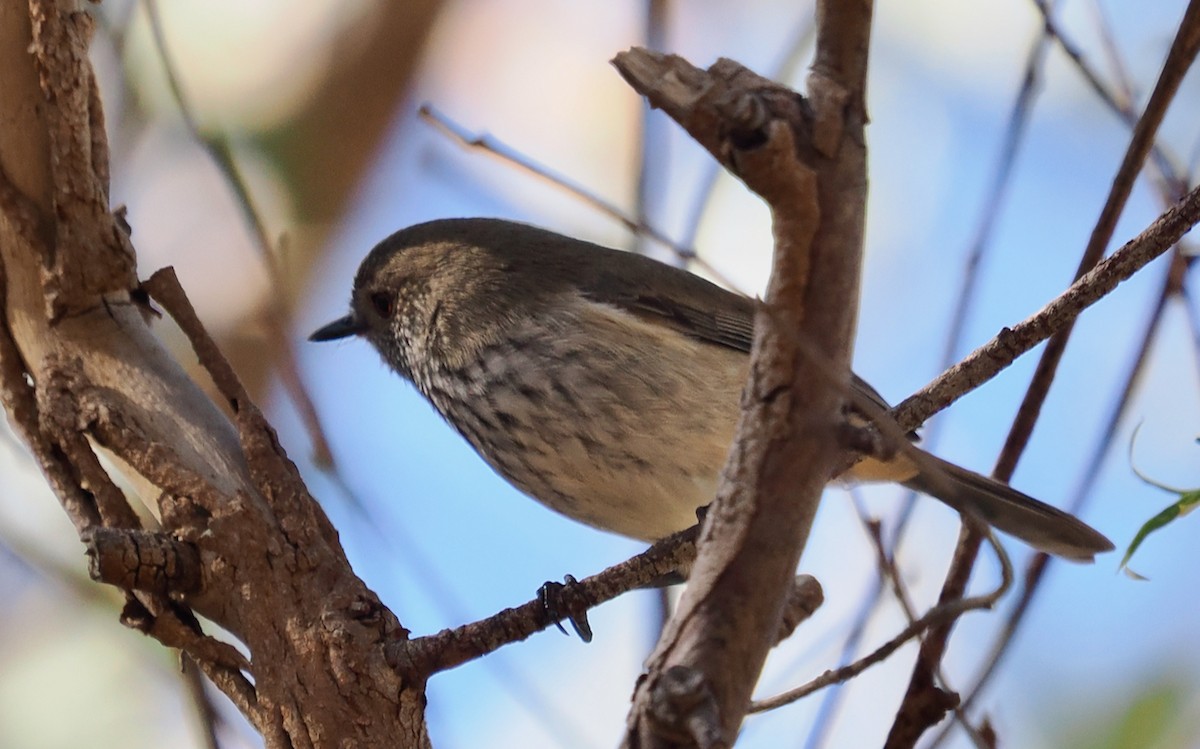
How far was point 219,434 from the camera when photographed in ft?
5.82

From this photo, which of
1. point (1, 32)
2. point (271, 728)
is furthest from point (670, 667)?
point (1, 32)

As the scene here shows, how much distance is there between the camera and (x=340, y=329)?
303cm

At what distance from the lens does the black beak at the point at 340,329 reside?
3.00m

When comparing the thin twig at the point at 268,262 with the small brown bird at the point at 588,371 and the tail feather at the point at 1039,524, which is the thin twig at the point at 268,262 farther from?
the tail feather at the point at 1039,524

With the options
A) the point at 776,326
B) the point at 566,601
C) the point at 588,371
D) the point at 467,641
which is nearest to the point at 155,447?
the point at 467,641

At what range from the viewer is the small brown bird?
2.28 metres

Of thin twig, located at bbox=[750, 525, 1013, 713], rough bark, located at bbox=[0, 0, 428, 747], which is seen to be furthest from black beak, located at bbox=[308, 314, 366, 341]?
thin twig, located at bbox=[750, 525, 1013, 713]

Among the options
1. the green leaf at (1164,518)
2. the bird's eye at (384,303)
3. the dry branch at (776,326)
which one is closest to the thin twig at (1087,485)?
the green leaf at (1164,518)

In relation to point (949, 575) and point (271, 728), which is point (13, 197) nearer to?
point (271, 728)

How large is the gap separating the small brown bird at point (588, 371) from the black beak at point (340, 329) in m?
0.05

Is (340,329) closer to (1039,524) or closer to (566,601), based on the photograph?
(566,601)

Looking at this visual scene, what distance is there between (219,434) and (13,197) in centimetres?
49

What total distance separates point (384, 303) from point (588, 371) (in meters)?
0.82

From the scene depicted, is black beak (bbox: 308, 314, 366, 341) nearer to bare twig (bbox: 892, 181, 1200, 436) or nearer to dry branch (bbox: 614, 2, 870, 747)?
bare twig (bbox: 892, 181, 1200, 436)
